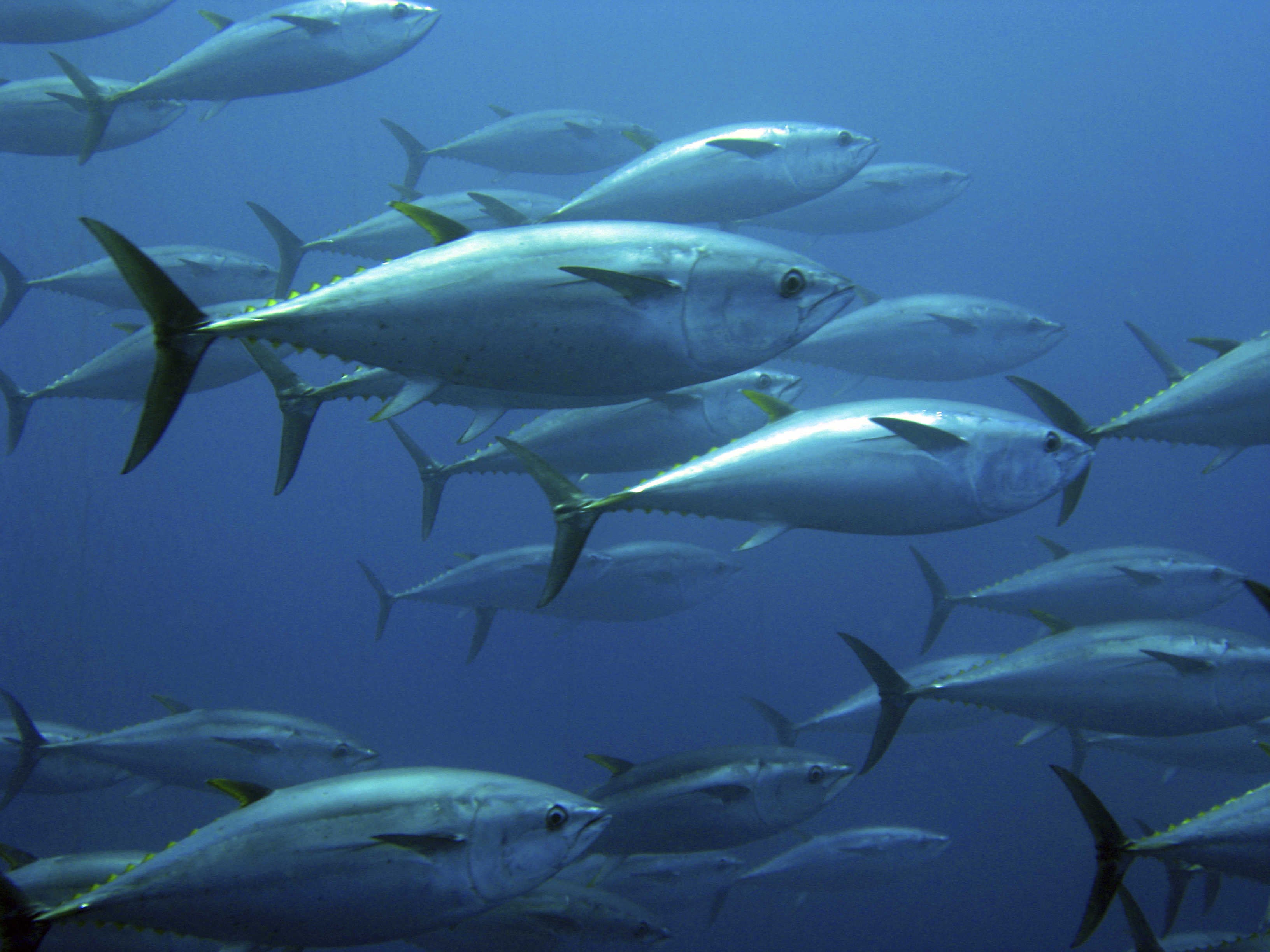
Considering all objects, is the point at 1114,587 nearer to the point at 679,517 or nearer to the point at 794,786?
the point at 794,786

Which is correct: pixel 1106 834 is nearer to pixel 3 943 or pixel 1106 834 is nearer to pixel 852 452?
pixel 852 452

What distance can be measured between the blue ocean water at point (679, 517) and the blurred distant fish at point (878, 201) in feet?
11.3

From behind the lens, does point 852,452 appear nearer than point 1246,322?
Yes

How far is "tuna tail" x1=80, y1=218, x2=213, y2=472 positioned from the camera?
1.13 metres

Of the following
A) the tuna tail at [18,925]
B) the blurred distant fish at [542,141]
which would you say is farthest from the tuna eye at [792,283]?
the blurred distant fish at [542,141]

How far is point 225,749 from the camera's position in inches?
111

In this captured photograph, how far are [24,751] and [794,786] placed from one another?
300 centimetres

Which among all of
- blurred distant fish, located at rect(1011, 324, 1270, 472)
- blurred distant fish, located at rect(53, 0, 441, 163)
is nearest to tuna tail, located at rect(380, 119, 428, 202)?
blurred distant fish, located at rect(53, 0, 441, 163)

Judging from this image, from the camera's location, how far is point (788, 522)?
5.40ft

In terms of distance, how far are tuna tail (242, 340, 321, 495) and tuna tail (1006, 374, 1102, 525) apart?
165 centimetres

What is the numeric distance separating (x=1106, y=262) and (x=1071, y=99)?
402cm

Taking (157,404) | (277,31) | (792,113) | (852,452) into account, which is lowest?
(852,452)

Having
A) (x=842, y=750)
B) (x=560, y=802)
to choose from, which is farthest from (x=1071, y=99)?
(x=560, y=802)

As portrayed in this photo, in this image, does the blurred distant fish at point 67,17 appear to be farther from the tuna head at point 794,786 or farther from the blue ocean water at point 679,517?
the blue ocean water at point 679,517
